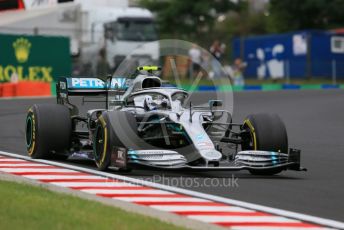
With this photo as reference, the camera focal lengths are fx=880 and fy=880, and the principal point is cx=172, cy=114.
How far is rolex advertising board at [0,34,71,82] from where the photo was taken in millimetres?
30513

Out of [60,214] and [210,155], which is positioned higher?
[210,155]

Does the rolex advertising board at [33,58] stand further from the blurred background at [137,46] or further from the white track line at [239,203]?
the white track line at [239,203]

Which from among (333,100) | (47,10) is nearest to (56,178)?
(333,100)

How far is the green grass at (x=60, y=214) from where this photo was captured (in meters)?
7.31

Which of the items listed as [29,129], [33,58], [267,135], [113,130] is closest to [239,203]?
[113,130]

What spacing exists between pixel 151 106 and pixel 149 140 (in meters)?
0.51

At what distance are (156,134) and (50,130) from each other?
1775 mm

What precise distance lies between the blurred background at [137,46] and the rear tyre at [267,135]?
55.1ft

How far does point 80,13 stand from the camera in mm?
40781

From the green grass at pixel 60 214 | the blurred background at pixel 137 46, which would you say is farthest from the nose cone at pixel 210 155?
the blurred background at pixel 137 46

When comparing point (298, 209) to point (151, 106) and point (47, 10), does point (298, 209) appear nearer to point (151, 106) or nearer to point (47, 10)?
point (151, 106)

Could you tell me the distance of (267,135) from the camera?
11594 millimetres

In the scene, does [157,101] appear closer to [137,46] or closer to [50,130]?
[50,130]

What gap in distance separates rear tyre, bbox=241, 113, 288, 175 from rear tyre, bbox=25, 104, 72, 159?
267 cm
